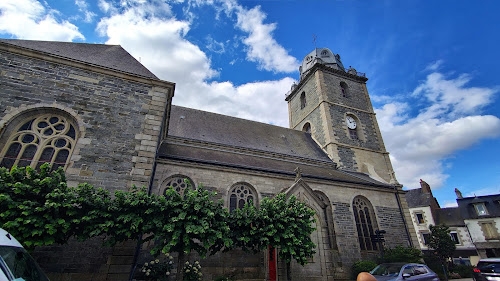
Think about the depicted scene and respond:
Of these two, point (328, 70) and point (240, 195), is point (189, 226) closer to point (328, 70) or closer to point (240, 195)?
point (240, 195)

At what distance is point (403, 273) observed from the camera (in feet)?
20.9

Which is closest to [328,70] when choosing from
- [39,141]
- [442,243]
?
[442,243]

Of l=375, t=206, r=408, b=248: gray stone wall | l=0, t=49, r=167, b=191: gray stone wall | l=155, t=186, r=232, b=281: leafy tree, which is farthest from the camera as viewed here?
l=375, t=206, r=408, b=248: gray stone wall

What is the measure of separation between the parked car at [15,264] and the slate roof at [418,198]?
31928 millimetres

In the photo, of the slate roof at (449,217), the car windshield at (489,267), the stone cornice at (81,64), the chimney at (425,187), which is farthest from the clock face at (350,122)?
the slate roof at (449,217)

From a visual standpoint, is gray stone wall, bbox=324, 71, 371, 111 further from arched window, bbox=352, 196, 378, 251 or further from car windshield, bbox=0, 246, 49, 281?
car windshield, bbox=0, 246, 49, 281

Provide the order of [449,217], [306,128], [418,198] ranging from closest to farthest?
[306,128] < [449,217] < [418,198]

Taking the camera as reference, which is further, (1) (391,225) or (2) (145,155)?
(1) (391,225)

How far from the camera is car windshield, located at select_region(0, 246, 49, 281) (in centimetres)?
284

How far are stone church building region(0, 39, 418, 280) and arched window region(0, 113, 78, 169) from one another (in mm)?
25

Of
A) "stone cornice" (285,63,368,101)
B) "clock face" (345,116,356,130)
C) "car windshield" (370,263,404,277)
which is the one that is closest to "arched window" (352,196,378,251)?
"car windshield" (370,263,404,277)

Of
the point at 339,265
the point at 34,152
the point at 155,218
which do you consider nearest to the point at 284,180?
the point at 339,265

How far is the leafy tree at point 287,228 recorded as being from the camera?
7.02m

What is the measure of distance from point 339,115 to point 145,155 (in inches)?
597
